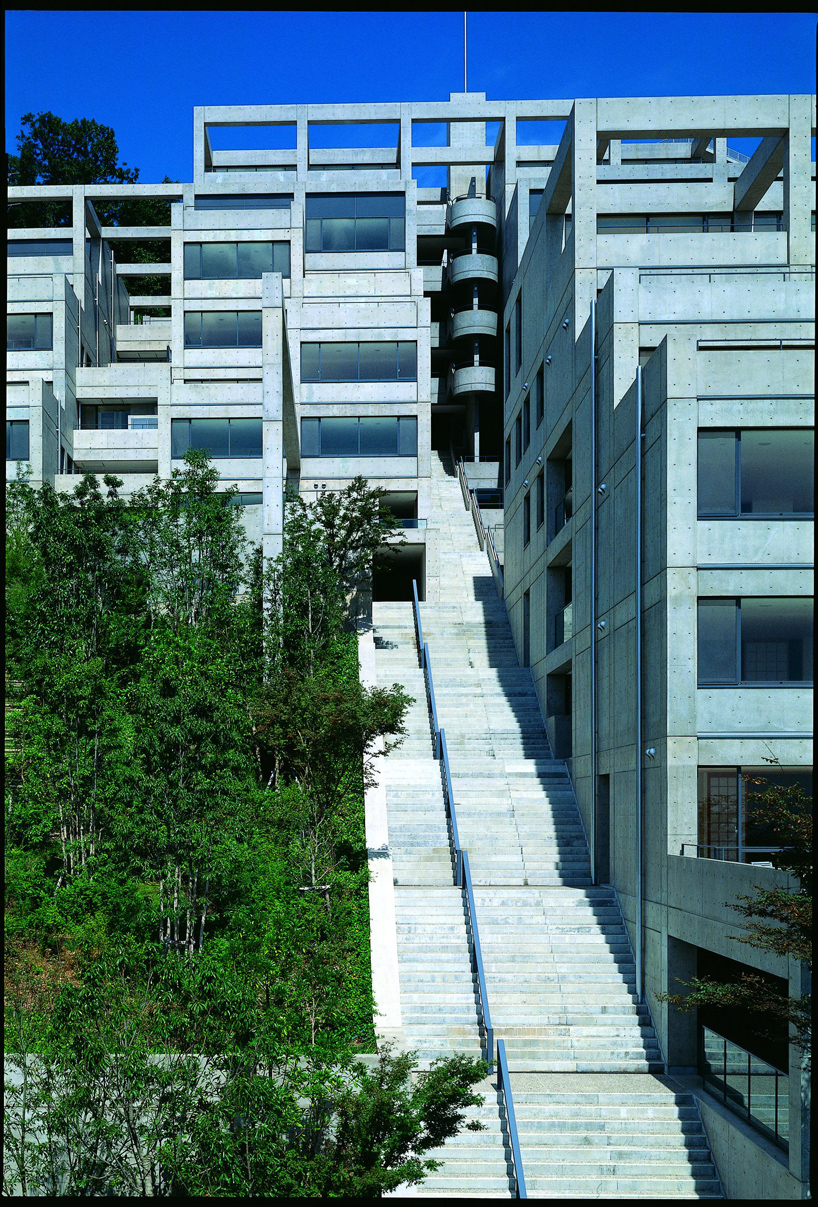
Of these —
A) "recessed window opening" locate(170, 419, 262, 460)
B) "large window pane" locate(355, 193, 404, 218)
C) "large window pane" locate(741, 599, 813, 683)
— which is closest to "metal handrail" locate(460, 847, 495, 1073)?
"large window pane" locate(741, 599, 813, 683)

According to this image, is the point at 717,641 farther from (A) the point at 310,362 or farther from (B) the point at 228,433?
(A) the point at 310,362

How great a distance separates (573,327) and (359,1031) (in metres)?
16.9

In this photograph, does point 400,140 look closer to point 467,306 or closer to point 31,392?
point 467,306

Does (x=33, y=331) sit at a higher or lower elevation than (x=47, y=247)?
lower

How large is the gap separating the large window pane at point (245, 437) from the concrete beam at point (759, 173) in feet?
59.2

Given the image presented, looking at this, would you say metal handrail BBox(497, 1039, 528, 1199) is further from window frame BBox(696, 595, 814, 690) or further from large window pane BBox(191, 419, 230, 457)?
large window pane BBox(191, 419, 230, 457)

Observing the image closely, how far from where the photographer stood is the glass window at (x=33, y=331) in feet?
155

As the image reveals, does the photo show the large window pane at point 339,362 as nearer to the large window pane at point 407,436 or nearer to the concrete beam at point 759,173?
the large window pane at point 407,436

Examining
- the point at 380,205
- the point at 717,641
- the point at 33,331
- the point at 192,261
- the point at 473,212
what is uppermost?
the point at 473,212

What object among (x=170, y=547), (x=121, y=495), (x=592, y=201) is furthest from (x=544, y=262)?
(x=121, y=495)

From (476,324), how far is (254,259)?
13.6 m

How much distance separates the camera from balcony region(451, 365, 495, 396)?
57500 millimetres

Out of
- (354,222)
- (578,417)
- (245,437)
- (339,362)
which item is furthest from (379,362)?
(578,417)

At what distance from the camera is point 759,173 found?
2942 centimetres
